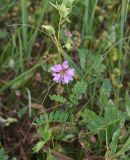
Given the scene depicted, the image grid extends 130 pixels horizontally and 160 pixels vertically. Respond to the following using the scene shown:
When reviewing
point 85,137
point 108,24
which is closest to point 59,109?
point 85,137

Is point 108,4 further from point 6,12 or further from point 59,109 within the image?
point 59,109

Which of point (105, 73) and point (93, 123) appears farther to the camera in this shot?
point (105, 73)

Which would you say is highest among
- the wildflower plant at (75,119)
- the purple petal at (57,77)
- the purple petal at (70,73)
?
the purple petal at (70,73)

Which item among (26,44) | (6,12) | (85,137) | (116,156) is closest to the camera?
(116,156)

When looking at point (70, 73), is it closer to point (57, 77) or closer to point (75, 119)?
point (57, 77)

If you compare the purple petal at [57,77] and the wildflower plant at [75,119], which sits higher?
the purple petal at [57,77]

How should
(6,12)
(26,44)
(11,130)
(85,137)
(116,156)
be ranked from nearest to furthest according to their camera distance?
(116,156) < (85,137) < (11,130) < (26,44) < (6,12)

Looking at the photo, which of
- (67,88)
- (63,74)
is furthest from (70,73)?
(67,88)

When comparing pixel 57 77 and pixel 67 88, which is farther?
pixel 67 88
